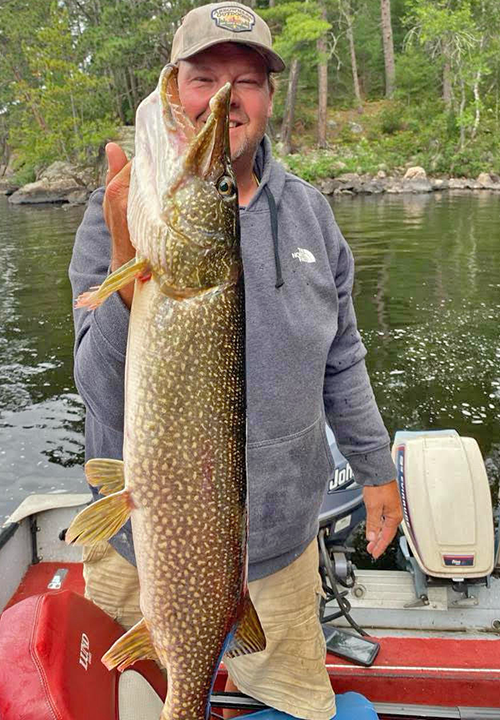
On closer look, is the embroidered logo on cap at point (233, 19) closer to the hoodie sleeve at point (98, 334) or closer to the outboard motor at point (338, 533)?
the hoodie sleeve at point (98, 334)

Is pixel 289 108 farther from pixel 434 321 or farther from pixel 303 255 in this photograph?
pixel 303 255

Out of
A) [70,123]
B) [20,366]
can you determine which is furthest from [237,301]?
[70,123]

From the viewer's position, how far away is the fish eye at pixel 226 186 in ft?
5.36

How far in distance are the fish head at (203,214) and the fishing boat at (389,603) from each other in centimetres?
112

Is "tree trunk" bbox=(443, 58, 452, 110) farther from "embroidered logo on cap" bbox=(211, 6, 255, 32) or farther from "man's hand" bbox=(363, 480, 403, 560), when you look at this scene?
"man's hand" bbox=(363, 480, 403, 560)

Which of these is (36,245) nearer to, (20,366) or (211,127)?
(20,366)

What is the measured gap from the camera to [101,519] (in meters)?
1.70

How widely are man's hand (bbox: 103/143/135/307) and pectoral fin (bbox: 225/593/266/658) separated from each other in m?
1.10

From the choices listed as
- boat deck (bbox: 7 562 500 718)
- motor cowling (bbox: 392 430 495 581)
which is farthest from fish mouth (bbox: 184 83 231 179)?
motor cowling (bbox: 392 430 495 581)

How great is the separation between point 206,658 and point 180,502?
0.48 meters

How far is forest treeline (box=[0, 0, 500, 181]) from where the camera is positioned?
114ft

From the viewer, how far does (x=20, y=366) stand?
955 cm

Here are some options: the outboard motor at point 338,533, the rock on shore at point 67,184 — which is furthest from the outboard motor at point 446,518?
the rock on shore at point 67,184

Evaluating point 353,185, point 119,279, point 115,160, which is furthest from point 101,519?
point 353,185
